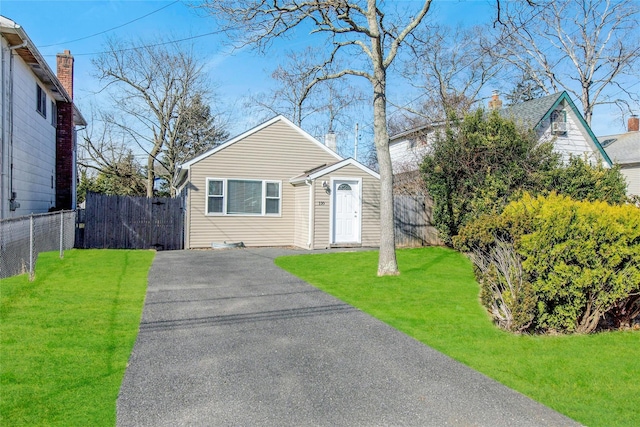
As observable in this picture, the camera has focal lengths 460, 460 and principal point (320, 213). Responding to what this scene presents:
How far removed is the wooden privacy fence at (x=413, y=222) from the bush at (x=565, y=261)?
10775mm

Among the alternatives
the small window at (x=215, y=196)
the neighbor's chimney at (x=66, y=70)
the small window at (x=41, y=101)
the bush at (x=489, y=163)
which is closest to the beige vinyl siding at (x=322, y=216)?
the small window at (x=215, y=196)

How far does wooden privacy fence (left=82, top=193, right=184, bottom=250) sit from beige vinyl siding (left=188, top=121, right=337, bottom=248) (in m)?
0.84

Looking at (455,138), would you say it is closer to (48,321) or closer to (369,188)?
(369,188)

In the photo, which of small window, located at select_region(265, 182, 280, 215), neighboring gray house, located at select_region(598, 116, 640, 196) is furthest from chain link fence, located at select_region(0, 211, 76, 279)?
neighboring gray house, located at select_region(598, 116, 640, 196)

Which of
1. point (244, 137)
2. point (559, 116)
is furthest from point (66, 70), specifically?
point (559, 116)

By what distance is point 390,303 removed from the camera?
7.34 meters

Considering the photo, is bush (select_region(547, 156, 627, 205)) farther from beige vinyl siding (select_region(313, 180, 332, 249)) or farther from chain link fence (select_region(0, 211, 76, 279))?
chain link fence (select_region(0, 211, 76, 279))

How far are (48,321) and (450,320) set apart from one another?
17.1ft

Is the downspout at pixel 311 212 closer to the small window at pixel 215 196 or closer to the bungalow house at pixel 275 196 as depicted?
the bungalow house at pixel 275 196

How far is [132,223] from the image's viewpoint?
51.9 feet

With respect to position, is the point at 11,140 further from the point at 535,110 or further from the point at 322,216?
the point at 535,110

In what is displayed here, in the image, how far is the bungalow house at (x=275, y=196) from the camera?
15719 mm

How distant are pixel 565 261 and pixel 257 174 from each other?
1236 centimetres

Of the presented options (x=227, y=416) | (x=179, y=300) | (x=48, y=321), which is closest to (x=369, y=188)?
(x=179, y=300)
